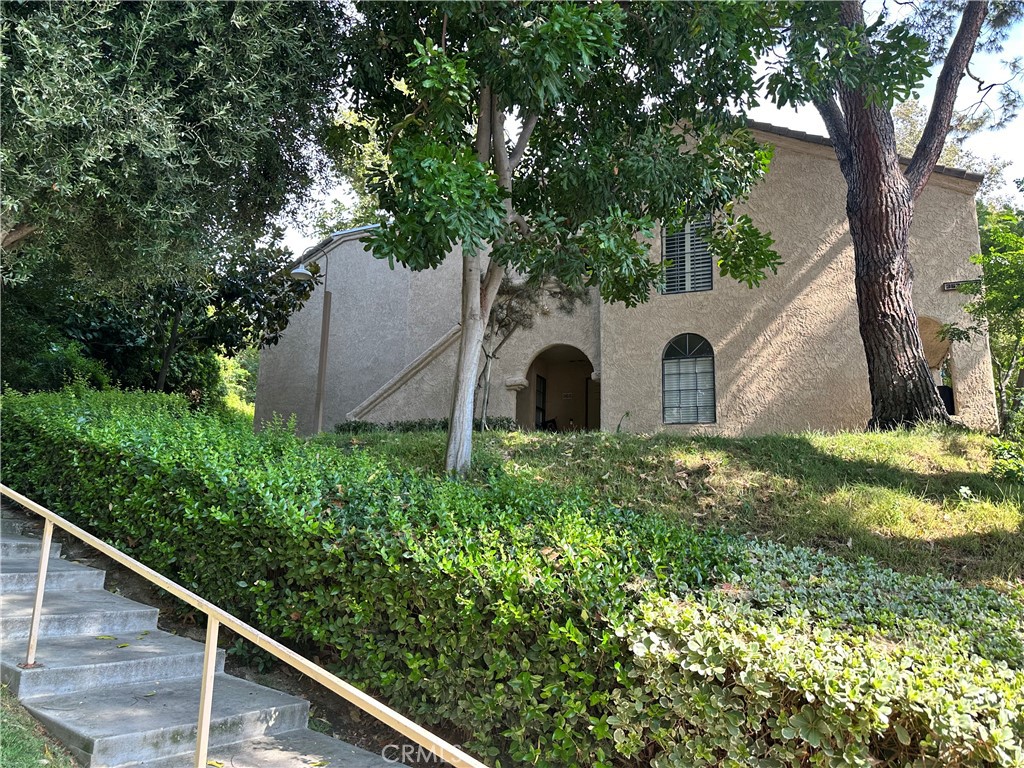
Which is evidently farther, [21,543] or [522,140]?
[522,140]

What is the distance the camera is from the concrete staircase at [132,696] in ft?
12.2

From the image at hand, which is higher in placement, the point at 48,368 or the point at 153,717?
the point at 48,368

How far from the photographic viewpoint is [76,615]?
475 centimetres

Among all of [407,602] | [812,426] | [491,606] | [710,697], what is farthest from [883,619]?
[812,426]

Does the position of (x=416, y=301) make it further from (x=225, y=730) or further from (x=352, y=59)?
(x=225, y=730)

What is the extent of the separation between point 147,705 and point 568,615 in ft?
8.04

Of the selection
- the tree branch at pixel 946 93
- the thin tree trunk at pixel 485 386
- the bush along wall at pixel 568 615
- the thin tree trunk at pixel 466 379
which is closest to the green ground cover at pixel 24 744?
the bush along wall at pixel 568 615

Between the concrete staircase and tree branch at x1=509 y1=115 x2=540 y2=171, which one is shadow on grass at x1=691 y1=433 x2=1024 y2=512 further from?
the concrete staircase

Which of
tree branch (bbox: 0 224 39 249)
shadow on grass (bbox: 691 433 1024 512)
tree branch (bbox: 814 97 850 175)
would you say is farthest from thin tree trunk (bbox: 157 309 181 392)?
tree branch (bbox: 814 97 850 175)

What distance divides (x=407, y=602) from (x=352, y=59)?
5.82 m

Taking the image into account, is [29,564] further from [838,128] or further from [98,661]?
[838,128]

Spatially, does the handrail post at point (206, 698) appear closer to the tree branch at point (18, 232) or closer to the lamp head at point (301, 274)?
the tree branch at point (18, 232)

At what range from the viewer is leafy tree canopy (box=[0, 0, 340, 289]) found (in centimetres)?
536

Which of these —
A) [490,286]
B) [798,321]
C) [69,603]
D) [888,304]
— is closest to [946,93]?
[888,304]
